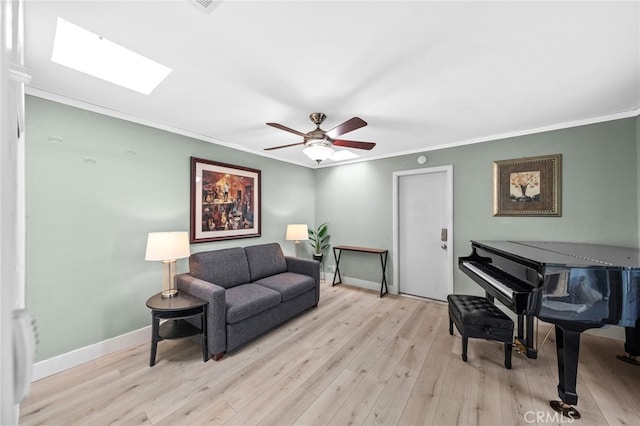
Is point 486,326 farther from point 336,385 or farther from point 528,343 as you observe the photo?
point 336,385

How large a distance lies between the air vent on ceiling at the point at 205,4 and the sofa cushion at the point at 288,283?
2.62 meters

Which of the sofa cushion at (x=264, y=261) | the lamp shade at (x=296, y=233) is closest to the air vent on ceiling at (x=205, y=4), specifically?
the sofa cushion at (x=264, y=261)

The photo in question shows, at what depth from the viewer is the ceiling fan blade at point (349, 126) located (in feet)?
6.63

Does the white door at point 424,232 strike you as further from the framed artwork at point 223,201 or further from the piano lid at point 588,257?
the framed artwork at point 223,201

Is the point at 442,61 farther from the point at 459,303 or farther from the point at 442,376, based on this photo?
the point at 442,376

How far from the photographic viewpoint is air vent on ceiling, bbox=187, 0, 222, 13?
1251mm

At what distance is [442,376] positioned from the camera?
2.08m

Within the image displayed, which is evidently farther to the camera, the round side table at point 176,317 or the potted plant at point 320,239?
the potted plant at point 320,239

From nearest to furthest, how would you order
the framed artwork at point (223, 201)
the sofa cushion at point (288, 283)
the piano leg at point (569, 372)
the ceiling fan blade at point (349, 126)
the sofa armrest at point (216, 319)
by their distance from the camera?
the piano leg at point (569, 372)
the ceiling fan blade at point (349, 126)
the sofa armrest at point (216, 319)
the sofa cushion at point (288, 283)
the framed artwork at point (223, 201)

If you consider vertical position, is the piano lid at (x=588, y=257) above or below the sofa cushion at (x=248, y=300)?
above

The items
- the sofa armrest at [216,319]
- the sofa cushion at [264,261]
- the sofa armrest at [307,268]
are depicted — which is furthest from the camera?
the sofa armrest at [307,268]

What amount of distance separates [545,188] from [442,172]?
4.00 ft

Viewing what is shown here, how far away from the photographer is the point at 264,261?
3.54 meters

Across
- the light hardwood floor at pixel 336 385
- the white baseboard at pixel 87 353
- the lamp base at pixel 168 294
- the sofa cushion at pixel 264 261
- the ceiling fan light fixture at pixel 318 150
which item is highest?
the ceiling fan light fixture at pixel 318 150
